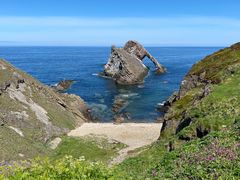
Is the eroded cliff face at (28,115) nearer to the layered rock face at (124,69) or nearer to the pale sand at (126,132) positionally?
the pale sand at (126,132)

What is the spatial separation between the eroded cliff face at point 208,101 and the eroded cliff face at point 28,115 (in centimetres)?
1746

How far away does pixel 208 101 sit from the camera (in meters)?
34.2

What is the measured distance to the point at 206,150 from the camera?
21.0 metres

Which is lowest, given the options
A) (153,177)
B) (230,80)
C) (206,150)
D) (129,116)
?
(129,116)

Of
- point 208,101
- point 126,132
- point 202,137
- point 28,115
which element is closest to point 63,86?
point 28,115

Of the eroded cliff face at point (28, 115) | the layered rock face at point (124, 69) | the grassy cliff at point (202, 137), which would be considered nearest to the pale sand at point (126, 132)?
the eroded cliff face at point (28, 115)

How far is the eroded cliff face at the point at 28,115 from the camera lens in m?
44.6

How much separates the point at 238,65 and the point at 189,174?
1149 inches

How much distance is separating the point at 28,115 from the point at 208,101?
→ 28.8m

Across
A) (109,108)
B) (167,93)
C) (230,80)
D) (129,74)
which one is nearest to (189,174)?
(230,80)

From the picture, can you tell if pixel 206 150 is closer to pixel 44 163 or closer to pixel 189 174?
pixel 189 174

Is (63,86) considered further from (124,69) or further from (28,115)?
(28,115)

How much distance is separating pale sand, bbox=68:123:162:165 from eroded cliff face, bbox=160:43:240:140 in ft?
22.8

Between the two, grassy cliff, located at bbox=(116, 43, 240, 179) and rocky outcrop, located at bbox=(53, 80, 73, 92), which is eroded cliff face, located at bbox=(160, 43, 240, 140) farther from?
rocky outcrop, located at bbox=(53, 80, 73, 92)
